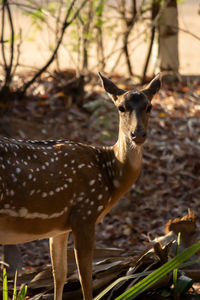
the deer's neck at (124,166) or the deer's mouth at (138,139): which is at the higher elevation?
the deer's mouth at (138,139)

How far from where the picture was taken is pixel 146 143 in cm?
909

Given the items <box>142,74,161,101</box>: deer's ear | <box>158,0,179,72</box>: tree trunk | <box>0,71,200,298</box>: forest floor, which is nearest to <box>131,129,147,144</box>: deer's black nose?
<box>142,74,161,101</box>: deer's ear

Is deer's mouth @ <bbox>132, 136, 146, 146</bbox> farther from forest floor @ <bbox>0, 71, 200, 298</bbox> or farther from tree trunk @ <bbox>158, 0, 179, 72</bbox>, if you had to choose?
tree trunk @ <bbox>158, 0, 179, 72</bbox>

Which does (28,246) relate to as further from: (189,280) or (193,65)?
(193,65)

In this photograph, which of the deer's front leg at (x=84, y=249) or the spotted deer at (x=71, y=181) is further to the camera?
the deer's front leg at (x=84, y=249)

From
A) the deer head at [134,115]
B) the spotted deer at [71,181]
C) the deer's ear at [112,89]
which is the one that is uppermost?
the deer's ear at [112,89]

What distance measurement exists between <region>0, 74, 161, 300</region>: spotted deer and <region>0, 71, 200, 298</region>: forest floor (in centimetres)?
257

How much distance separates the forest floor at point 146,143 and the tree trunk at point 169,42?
20.5 inches

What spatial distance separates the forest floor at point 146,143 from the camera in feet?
25.5

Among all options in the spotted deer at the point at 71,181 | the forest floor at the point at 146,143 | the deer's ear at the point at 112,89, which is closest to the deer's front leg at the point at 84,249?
the spotted deer at the point at 71,181

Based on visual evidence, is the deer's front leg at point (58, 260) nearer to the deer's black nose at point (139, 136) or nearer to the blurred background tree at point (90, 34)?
the deer's black nose at point (139, 136)

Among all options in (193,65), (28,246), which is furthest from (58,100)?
(193,65)

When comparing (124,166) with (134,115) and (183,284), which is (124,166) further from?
(183,284)

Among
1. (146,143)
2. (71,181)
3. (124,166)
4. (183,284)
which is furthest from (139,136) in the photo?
(146,143)
